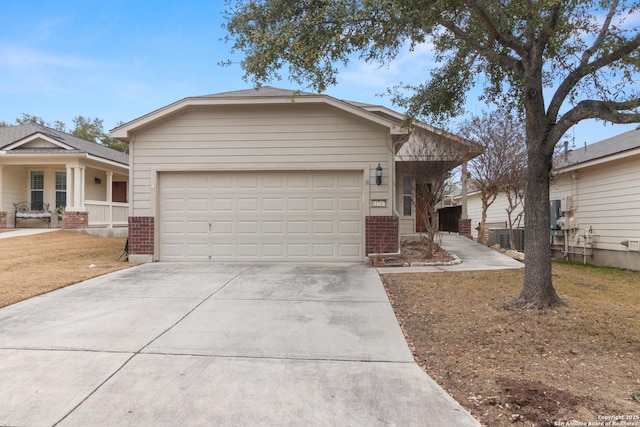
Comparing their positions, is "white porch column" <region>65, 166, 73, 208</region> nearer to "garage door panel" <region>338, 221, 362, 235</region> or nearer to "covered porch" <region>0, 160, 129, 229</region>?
"covered porch" <region>0, 160, 129, 229</region>

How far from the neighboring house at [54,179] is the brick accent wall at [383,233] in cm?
1178

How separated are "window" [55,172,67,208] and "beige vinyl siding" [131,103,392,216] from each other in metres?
9.36

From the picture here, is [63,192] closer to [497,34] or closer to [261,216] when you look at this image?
[261,216]

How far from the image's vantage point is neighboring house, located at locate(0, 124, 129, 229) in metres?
14.8

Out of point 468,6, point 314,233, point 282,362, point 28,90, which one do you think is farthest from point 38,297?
point 28,90

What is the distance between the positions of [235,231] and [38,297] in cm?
442

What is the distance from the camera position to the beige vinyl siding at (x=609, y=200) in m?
10.6

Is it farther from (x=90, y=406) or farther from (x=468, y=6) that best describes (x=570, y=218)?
(x=90, y=406)

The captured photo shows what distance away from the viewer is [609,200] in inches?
455

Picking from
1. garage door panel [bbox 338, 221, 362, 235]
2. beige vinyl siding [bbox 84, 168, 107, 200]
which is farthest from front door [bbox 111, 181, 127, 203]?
garage door panel [bbox 338, 221, 362, 235]

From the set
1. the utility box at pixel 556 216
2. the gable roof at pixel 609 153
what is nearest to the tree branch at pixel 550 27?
the gable roof at pixel 609 153

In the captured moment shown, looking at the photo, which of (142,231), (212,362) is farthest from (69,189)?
(212,362)

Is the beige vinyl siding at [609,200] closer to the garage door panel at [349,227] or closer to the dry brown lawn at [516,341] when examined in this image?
the dry brown lawn at [516,341]

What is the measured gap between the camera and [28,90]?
23719mm
